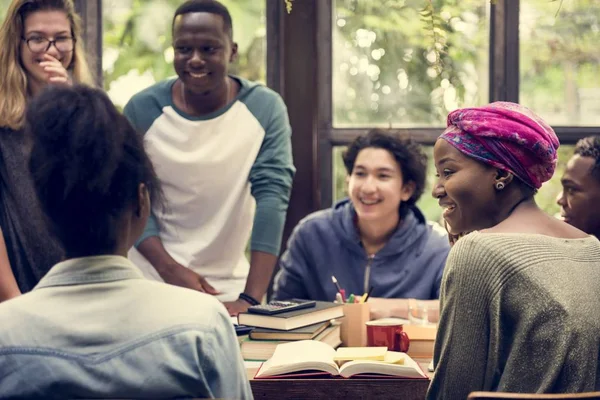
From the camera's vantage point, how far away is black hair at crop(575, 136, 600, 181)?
125 inches

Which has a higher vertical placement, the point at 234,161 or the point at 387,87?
the point at 387,87

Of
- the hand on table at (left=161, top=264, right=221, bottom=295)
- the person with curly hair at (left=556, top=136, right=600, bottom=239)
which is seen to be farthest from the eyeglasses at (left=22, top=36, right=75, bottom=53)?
the person with curly hair at (left=556, top=136, right=600, bottom=239)

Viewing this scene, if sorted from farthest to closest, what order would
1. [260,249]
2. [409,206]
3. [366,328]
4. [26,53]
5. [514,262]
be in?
[409,206]
[260,249]
[26,53]
[366,328]
[514,262]

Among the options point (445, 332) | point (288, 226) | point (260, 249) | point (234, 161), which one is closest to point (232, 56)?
point (234, 161)

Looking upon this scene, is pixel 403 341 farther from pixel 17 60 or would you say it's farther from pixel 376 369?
pixel 17 60

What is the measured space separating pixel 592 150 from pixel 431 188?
2.58 ft

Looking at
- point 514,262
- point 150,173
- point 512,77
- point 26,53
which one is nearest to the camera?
point 150,173

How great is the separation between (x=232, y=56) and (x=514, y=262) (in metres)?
1.75

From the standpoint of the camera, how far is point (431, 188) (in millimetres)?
3850

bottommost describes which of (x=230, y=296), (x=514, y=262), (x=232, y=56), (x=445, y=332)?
(x=230, y=296)

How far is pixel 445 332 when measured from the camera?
1.78 meters

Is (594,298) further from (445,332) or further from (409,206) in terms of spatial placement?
(409,206)

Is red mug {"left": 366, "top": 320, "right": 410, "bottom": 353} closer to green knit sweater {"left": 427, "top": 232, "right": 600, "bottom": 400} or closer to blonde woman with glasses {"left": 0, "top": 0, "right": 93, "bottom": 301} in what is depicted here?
green knit sweater {"left": 427, "top": 232, "right": 600, "bottom": 400}

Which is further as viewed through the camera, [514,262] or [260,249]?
[260,249]
